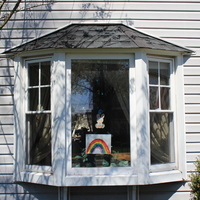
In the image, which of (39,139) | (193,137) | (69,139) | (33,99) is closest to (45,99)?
(33,99)

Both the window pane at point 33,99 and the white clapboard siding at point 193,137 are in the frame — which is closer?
the window pane at point 33,99

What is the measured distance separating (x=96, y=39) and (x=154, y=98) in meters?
1.38

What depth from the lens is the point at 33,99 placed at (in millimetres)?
4285

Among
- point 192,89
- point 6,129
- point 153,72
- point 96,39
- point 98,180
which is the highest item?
point 96,39

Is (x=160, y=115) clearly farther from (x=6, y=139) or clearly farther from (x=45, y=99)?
(x=6, y=139)

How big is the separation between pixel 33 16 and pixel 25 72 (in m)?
1.04

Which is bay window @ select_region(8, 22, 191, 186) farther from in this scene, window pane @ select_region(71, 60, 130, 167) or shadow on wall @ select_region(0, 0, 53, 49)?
shadow on wall @ select_region(0, 0, 53, 49)

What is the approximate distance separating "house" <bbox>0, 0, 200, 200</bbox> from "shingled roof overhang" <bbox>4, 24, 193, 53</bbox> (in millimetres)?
18

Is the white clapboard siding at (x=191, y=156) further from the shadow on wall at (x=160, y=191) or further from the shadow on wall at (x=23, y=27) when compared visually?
the shadow on wall at (x=23, y=27)

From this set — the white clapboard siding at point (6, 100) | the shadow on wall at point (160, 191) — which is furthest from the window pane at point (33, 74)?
the shadow on wall at point (160, 191)

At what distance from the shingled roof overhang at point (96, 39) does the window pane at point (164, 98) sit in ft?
2.29

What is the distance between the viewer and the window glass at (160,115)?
4188 mm

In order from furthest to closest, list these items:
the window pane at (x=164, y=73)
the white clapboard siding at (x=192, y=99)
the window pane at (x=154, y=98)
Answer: the white clapboard siding at (x=192, y=99) < the window pane at (x=164, y=73) < the window pane at (x=154, y=98)

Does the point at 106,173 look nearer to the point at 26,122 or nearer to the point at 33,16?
the point at 26,122
